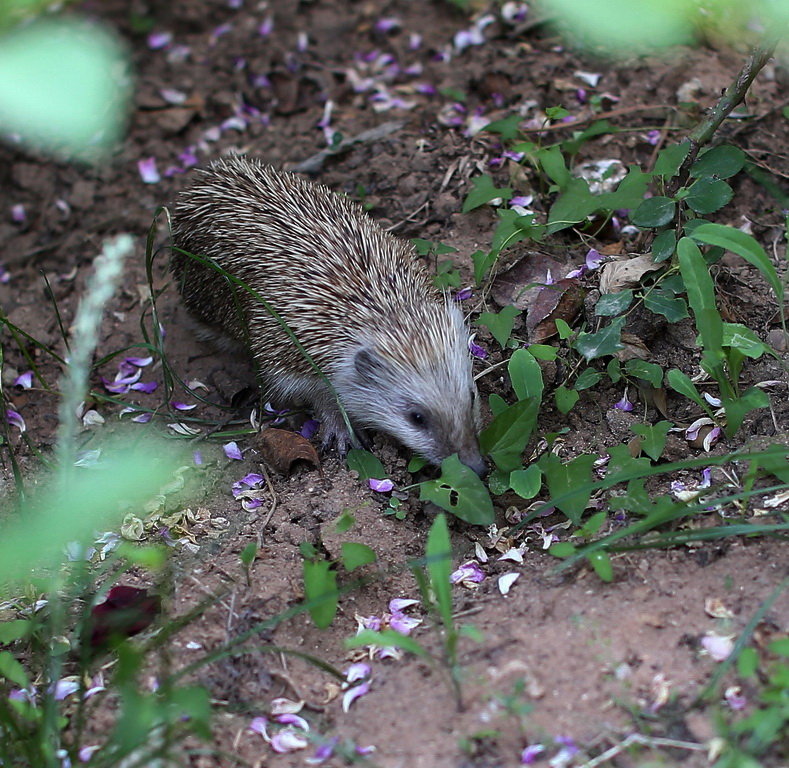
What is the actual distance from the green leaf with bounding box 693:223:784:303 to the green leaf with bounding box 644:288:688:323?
522 mm

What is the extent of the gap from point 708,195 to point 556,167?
106 cm

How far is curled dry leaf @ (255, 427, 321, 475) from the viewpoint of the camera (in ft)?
15.6

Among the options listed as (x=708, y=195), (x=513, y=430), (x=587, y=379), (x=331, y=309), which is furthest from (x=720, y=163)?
Result: (x=331, y=309)

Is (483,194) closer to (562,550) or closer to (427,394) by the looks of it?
(427,394)

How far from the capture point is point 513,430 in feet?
14.1

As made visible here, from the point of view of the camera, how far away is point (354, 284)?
5.04 meters

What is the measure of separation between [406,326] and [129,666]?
2514 mm

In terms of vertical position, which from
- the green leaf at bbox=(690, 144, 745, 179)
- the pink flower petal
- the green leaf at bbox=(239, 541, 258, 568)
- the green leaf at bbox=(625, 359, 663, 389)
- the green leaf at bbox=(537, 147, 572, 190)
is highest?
the green leaf at bbox=(690, 144, 745, 179)

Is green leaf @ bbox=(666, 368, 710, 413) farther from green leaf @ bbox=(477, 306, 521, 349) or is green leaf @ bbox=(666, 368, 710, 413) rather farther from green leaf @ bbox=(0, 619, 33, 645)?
green leaf @ bbox=(0, 619, 33, 645)

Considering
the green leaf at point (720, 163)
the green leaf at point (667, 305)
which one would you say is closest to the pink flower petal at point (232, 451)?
the green leaf at point (667, 305)

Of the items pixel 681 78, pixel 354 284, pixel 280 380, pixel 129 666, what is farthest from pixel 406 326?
pixel 681 78

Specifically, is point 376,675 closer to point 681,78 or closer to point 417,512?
point 417,512

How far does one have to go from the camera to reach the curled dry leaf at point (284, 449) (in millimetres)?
4766

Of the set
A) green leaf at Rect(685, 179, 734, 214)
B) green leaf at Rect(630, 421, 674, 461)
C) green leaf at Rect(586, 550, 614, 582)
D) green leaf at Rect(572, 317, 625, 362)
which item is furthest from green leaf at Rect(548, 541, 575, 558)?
green leaf at Rect(685, 179, 734, 214)
